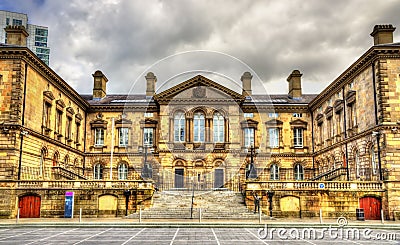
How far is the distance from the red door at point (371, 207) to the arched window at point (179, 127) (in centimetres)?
2025

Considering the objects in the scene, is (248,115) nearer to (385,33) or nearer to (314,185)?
(314,185)

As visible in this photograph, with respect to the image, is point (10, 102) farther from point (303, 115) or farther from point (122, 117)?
point (303, 115)

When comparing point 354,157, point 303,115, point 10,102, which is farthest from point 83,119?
point 354,157

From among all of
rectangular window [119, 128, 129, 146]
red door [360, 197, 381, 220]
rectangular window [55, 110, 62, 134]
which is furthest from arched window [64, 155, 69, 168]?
red door [360, 197, 381, 220]

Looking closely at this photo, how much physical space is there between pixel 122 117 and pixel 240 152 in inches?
559

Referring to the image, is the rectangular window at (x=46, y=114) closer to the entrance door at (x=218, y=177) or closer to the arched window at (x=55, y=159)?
the arched window at (x=55, y=159)

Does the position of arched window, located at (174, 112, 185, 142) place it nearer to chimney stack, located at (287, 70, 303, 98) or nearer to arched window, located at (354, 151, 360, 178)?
chimney stack, located at (287, 70, 303, 98)

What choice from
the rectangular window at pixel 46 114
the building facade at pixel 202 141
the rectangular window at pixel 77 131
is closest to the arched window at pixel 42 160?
the building facade at pixel 202 141

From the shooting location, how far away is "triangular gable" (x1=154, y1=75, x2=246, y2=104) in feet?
144

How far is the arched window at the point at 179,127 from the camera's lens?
44438mm

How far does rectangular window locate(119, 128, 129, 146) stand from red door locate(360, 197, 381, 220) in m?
27.2

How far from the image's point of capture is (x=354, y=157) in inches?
1353

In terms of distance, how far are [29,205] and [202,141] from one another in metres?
19.9

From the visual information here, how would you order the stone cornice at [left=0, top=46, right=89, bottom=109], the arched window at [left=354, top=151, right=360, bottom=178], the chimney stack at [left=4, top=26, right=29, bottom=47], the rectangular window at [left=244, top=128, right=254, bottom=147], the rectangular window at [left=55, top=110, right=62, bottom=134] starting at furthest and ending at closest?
the rectangular window at [left=244, top=128, right=254, bottom=147], the rectangular window at [left=55, top=110, right=62, bottom=134], the arched window at [left=354, top=151, right=360, bottom=178], the chimney stack at [left=4, top=26, right=29, bottom=47], the stone cornice at [left=0, top=46, right=89, bottom=109]
